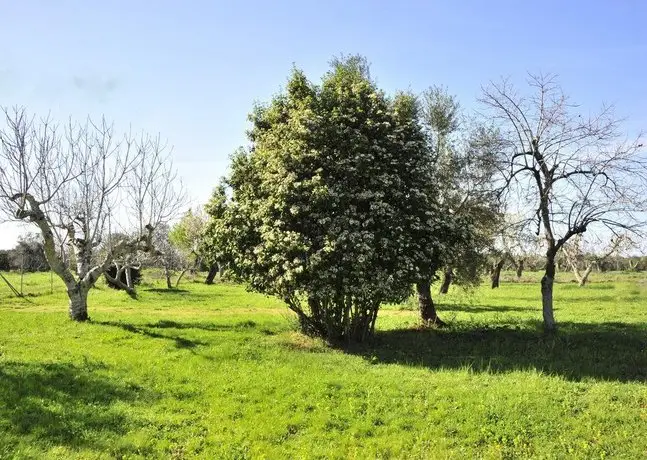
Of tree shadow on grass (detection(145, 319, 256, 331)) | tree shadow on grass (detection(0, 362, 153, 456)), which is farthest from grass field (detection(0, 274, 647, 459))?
tree shadow on grass (detection(145, 319, 256, 331))

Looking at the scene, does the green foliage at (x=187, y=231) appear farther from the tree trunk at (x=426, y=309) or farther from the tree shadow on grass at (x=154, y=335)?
the tree trunk at (x=426, y=309)

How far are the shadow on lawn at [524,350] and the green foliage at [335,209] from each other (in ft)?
6.80

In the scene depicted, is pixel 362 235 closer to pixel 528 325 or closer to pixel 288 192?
pixel 288 192

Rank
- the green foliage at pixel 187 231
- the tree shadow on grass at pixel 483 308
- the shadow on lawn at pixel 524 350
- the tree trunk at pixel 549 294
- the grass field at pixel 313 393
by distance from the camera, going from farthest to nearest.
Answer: the green foliage at pixel 187 231, the tree shadow on grass at pixel 483 308, the tree trunk at pixel 549 294, the shadow on lawn at pixel 524 350, the grass field at pixel 313 393

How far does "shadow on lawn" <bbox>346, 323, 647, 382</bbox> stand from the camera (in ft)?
50.4

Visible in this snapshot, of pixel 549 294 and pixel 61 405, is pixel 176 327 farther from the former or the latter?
pixel 549 294

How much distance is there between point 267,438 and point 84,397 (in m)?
4.69

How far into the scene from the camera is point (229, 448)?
969 cm

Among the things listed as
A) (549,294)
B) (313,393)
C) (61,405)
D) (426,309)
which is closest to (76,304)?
(61,405)

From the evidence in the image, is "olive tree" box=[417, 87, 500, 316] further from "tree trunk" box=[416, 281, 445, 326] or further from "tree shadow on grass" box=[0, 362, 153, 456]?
"tree shadow on grass" box=[0, 362, 153, 456]

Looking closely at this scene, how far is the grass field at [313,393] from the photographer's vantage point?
992 cm

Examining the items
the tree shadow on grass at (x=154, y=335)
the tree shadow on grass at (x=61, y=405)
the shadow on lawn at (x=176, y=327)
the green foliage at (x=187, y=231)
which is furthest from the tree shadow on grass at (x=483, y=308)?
the green foliage at (x=187, y=231)

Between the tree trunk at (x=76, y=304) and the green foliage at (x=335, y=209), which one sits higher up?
the green foliage at (x=335, y=209)

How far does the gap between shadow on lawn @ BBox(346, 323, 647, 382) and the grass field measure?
0.27 ft
